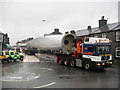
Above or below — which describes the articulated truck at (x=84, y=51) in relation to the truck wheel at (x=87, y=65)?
above

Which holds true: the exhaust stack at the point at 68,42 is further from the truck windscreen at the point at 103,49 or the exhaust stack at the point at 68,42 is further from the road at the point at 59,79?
the road at the point at 59,79

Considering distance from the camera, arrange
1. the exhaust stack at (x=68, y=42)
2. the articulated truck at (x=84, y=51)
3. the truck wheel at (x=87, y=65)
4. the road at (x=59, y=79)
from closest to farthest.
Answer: the road at (x=59, y=79) → the articulated truck at (x=84, y=51) → the truck wheel at (x=87, y=65) → the exhaust stack at (x=68, y=42)

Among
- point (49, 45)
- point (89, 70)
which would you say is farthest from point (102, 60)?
point (49, 45)

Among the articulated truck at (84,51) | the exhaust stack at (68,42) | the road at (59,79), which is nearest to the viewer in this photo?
the road at (59,79)

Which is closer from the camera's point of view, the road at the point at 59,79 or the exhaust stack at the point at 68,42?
the road at the point at 59,79

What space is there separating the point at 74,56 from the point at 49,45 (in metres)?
6.96

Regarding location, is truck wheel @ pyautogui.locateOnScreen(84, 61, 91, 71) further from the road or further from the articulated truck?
the road

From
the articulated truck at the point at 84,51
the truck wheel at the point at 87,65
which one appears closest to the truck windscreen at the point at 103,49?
the articulated truck at the point at 84,51

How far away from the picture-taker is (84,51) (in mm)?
15383

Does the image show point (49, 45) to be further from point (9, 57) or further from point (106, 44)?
point (106, 44)

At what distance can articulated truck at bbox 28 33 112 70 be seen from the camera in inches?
560

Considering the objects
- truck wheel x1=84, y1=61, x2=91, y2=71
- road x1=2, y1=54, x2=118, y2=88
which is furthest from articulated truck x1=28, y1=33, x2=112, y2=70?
road x1=2, y1=54, x2=118, y2=88

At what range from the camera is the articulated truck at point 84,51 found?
1423 centimetres

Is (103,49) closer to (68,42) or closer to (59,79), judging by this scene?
(68,42)
